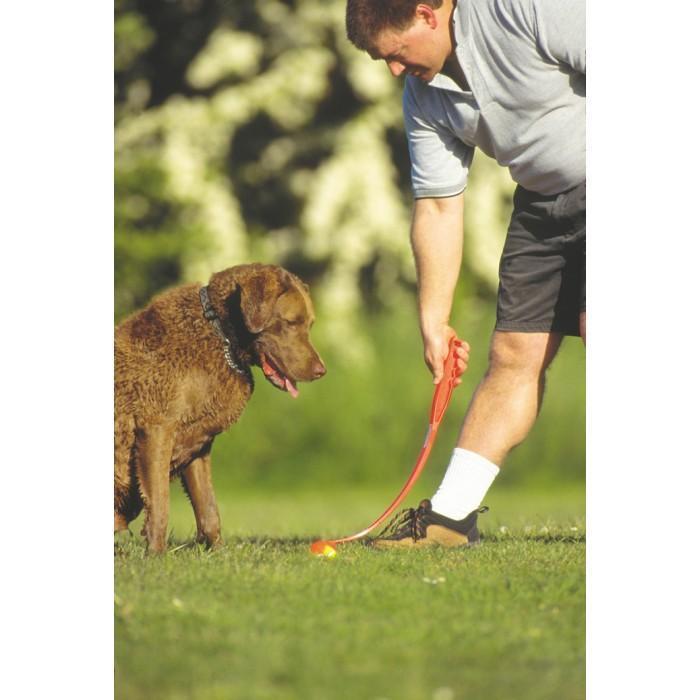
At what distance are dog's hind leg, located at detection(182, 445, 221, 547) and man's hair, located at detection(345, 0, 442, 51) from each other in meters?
1.65

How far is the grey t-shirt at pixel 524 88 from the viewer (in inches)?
156

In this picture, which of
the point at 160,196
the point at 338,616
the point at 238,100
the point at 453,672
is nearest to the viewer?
the point at 453,672

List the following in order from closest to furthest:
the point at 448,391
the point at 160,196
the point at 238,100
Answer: the point at 448,391, the point at 160,196, the point at 238,100

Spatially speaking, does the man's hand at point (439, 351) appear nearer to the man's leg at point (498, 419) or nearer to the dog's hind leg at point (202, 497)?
the man's leg at point (498, 419)

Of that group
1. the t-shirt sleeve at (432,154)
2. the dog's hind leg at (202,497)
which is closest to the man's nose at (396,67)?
the t-shirt sleeve at (432,154)

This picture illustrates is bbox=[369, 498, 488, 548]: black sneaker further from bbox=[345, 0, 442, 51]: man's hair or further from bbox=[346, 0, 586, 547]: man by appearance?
bbox=[345, 0, 442, 51]: man's hair

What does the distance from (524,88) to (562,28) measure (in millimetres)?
237

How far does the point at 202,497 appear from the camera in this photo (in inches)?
172

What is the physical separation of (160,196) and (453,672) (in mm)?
4396

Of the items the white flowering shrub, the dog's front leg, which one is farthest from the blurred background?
the dog's front leg
